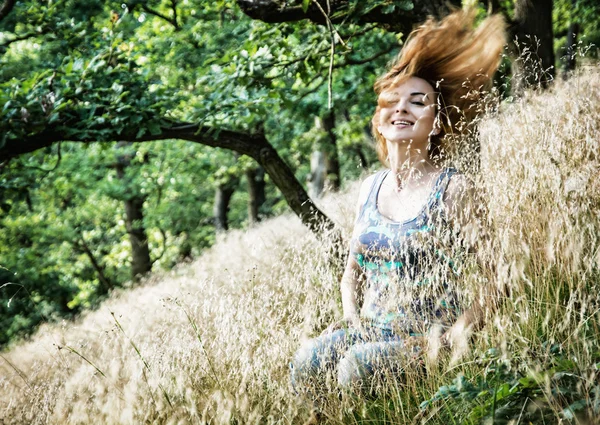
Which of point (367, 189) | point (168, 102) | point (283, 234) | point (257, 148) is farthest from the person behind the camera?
point (283, 234)

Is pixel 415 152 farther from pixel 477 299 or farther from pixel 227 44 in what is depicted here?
pixel 227 44

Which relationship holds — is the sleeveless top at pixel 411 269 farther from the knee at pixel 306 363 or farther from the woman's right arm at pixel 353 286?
the knee at pixel 306 363

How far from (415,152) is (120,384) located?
6.60 ft

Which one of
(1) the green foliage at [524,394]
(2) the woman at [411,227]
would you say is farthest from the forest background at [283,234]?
(2) the woman at [411,227]

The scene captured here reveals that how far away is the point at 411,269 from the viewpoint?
6.47 feet

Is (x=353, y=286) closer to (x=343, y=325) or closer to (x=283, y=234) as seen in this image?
(x=343, y=325)

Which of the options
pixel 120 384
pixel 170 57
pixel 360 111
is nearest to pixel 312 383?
pixel 120 384

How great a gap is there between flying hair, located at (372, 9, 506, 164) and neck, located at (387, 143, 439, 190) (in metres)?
0.15

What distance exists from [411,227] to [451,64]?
0.95 meters

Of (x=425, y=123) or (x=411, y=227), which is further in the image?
(x=425, y=123)

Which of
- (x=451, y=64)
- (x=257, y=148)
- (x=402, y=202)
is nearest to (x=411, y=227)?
(x=402, y=202)

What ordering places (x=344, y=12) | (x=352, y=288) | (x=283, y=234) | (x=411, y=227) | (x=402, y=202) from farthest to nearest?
(x=283, y=234), (x=344, y=12), (x=352, y=288), (x=402, y=202), (x=411, y=227)

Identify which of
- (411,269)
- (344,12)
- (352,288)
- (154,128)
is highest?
(344,12)

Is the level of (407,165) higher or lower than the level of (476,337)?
higher
